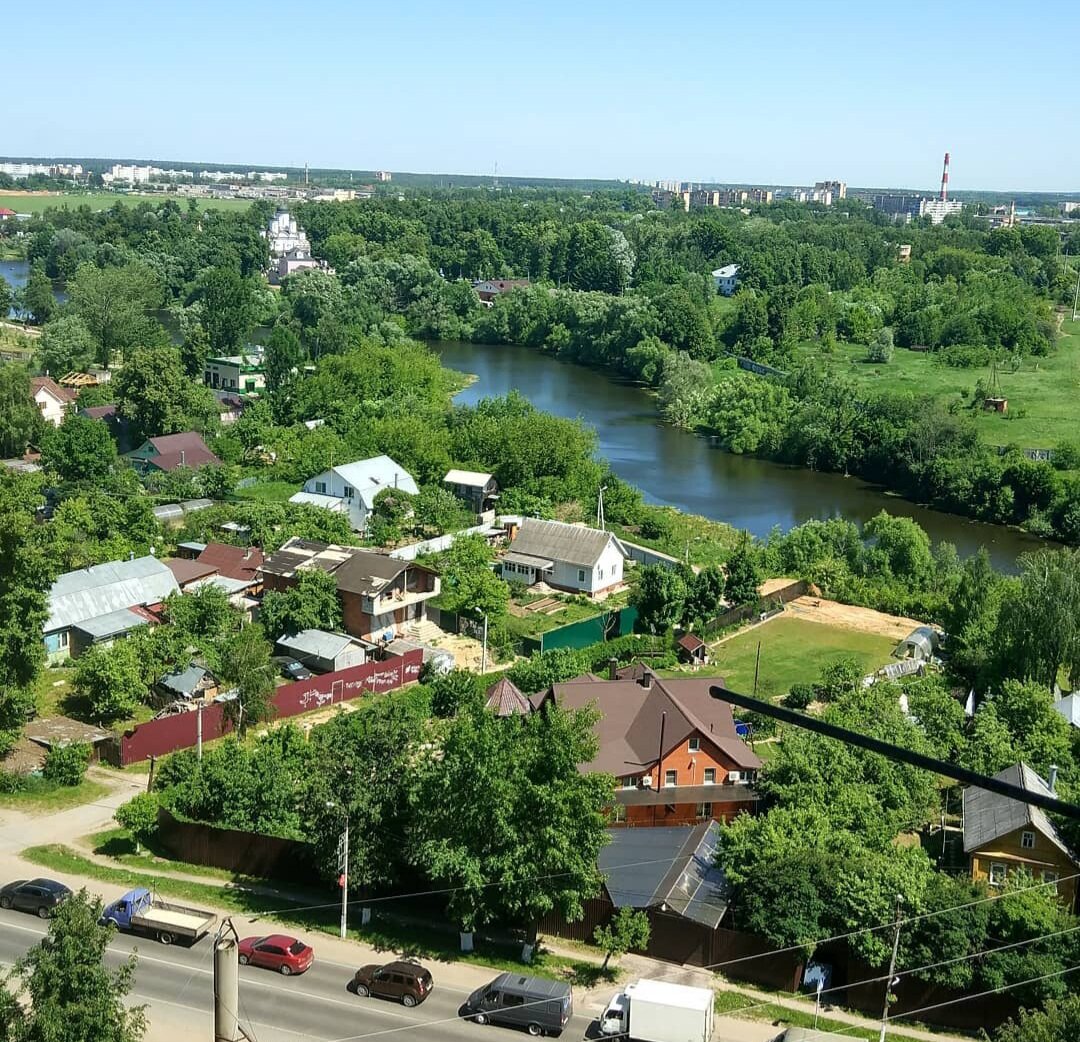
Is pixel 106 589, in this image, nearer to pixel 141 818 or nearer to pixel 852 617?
pixel 141 818

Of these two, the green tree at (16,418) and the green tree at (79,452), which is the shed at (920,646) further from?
the green tree at (16,418)

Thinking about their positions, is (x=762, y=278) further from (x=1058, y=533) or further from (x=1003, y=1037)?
Result: (x=1003, y=1037)

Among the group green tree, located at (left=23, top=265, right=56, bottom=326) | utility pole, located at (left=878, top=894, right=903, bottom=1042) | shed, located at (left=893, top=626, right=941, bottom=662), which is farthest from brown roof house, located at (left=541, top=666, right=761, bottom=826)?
green tree, located at (left=23, top=265, right=56, bottom=326)

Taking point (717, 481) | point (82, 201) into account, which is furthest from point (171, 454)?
point (82, 201)

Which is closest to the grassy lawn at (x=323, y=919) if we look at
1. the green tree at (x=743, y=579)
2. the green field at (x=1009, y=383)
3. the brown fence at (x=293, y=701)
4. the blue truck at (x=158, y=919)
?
the blue truck at (x=158, y=919)

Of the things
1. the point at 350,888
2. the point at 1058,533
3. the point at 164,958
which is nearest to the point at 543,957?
the point at 350,888

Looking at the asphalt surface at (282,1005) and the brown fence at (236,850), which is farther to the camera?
the brown fence at (236,850)

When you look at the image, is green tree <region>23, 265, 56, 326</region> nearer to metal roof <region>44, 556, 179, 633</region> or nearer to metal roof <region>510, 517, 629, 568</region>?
metal roof <region>44, 556, 179, 633</region>

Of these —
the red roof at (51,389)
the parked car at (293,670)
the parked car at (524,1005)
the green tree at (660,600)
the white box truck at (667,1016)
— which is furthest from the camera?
the red roof at (51,389)
